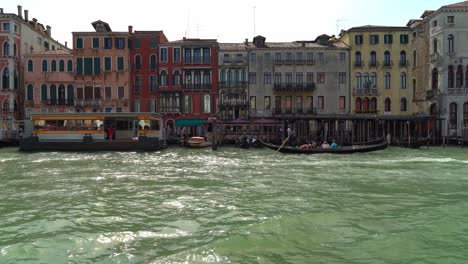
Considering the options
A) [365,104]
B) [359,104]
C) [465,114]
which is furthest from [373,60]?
[465,114]

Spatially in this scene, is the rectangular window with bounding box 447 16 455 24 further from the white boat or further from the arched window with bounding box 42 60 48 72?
the arched window with bounding box 42 60 48 72

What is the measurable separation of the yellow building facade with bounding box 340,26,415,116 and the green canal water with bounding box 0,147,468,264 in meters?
24.9

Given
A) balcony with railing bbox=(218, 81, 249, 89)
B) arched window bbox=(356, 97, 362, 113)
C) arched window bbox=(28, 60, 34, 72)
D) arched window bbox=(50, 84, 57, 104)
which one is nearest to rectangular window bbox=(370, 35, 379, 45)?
arched window bbox=(356, 97, 362, 113)

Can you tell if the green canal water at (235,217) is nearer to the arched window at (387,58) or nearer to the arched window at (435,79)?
the arched window at (435,79)

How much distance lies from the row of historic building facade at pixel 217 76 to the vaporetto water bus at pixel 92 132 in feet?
27.4

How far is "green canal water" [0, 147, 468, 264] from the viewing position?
7375 mm

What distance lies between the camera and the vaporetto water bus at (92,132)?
31016 millimetres

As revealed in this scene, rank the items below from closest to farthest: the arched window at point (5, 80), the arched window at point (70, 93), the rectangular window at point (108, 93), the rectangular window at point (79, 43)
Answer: the arched window at point (5, 80) < the rectangular window at point (79, 43) < the arched window at point (70, 93) < the rectangular window at point (108, 93)

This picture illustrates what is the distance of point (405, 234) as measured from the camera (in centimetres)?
838

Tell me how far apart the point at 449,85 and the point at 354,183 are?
28869mm

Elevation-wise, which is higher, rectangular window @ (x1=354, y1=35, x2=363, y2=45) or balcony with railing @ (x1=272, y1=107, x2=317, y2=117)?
rectangular window @ (x1=354, y1=35, x2=363, y2=45)

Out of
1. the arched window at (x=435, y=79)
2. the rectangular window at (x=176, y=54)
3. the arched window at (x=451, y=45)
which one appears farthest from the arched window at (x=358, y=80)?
the rectangular window at (x=176, y=54)

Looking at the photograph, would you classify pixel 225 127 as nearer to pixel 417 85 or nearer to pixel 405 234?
pixel 417 85

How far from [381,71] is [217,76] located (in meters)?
16.9
